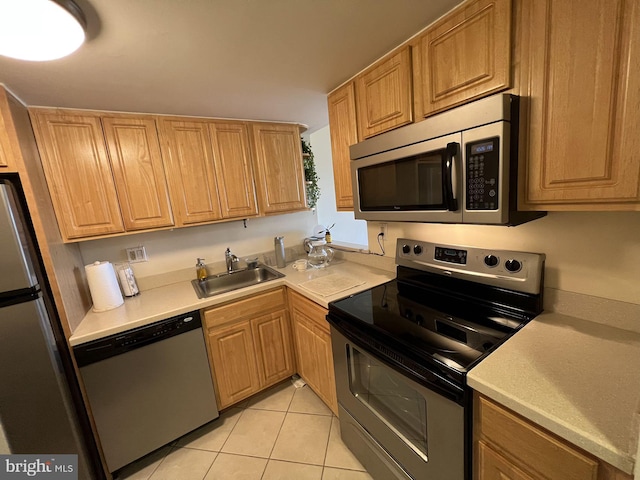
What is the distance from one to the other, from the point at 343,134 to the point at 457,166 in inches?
33.3

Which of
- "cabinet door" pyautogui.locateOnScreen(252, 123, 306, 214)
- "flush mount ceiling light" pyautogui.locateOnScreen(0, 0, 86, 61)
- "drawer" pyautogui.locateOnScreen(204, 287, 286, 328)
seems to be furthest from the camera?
"cabinet door" pyautogui.locateOnScreen(252, 123, 306, 214)

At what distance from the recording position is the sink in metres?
2.18

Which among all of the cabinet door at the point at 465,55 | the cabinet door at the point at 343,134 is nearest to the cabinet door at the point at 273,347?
the cabinet door at the point at 343,134

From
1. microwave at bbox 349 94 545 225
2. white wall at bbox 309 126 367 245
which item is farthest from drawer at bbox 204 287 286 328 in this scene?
white wall at bbox 309 126 367 245

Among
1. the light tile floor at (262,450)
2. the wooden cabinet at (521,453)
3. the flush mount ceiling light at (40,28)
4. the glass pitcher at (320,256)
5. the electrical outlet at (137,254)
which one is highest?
the flush mount ceiling light at (40,28)

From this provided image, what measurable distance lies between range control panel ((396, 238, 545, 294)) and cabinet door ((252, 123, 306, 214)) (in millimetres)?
1105

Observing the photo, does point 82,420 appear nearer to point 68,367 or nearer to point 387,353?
point 68,367

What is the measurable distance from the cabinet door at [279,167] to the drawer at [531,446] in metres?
1.87

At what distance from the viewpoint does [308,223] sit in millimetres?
2848

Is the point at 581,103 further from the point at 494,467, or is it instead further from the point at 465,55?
the point at 494,467

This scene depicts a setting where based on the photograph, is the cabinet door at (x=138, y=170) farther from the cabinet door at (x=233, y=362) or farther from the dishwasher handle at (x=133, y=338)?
the cabinet door at (x=233, y=362)

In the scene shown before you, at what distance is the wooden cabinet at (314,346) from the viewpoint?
1.63 m

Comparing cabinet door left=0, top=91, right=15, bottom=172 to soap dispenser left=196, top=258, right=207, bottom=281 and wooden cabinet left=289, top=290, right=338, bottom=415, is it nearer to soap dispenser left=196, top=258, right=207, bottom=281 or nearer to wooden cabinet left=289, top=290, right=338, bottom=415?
soap dispenser left=196, top=258, right=207, bottom=281

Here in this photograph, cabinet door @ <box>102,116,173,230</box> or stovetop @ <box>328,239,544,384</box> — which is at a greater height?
cabinet door @ <box>102,116,173,230</box>
